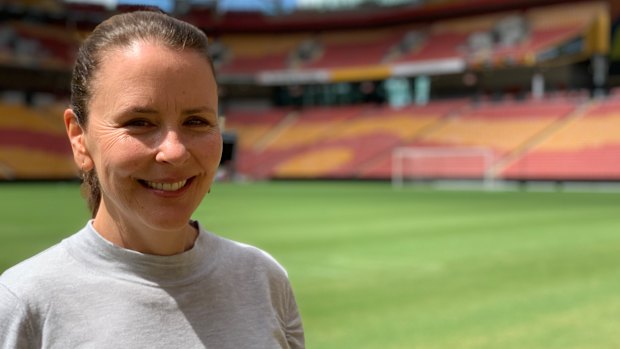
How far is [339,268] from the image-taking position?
7570 mm

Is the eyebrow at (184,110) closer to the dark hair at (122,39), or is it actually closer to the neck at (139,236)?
the dark hair at (122,39)

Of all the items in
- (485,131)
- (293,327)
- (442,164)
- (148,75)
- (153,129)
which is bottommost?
(442,164)

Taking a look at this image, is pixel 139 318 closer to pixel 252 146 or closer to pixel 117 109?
pixel 117 109

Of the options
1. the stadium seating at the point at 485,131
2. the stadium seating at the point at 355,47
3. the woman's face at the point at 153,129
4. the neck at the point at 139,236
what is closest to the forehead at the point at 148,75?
the woman's face at the point at 153,129

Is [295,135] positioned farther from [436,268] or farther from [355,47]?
[436,268]

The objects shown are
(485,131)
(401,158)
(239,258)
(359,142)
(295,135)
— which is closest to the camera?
(239,258)

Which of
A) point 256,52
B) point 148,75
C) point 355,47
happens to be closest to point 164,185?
point 148,75

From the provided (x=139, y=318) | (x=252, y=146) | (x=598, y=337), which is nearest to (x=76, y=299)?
(x=139, y=318)

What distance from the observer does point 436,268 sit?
7.54 meters

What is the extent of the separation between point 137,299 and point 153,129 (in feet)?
1.21

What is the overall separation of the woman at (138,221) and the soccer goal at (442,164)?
3019cm

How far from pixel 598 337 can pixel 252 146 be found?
38.7 meters

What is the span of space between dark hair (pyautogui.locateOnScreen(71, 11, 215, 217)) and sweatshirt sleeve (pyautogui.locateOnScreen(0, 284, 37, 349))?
1.35 ft

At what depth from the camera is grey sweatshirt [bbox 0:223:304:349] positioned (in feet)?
4.46
